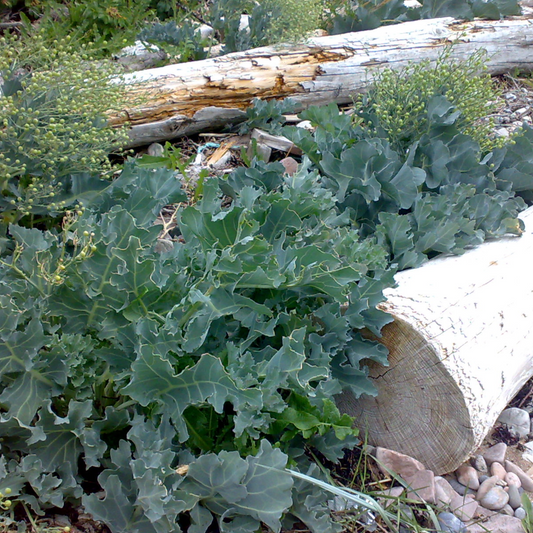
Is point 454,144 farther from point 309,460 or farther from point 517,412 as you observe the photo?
point 309,460

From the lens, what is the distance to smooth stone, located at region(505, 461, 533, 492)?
2.22m

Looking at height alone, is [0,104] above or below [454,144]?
above

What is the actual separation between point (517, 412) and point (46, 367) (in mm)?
2084

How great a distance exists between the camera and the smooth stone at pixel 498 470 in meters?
2.23

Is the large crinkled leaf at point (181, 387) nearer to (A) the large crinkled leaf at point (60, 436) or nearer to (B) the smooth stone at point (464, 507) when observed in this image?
(A) the large crinkled leaf at point (60, 436)

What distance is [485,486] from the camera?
84.5 inches

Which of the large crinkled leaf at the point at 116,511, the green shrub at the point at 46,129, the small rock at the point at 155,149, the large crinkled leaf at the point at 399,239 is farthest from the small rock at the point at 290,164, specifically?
the large crinkled leaf at the point at 116,511

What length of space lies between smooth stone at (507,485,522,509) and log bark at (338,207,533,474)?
32 centimetres

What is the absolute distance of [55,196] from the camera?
2.41 meters

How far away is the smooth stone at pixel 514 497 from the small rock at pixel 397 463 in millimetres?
422

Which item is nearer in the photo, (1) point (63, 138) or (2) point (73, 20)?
(1) point (63, 138)

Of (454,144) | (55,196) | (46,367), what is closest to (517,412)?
(454,144)

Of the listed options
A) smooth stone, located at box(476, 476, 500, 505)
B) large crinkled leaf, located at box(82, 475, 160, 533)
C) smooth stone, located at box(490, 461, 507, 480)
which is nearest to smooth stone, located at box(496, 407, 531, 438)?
smooth stone, located at box(490, 461, 507, 480)

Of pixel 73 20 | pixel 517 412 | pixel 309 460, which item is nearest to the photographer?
pixel 309 460
